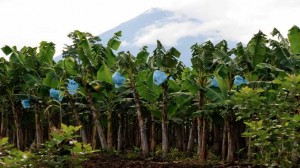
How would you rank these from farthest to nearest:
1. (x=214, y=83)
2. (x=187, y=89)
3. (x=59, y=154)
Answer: (x=187, y=89)
(x=214, y=83)
(x=59, y=154)

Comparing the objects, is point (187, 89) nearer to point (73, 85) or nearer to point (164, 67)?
point (164, 67)

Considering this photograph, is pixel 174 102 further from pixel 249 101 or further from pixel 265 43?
pixel 249 101

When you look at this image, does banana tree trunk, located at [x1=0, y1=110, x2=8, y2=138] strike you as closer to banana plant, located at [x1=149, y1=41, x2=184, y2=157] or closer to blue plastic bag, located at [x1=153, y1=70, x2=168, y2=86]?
banana plant, located at [x1=149, y1=41, x2=184, y2=157]

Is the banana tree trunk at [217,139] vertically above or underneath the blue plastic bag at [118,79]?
underneath

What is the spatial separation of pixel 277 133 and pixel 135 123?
49.1 ft

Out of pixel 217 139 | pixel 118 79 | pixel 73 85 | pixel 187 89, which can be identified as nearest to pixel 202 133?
pixel 187 89

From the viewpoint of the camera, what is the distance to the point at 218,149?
16.8m

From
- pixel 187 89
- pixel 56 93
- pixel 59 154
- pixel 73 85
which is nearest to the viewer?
pixel 59 154

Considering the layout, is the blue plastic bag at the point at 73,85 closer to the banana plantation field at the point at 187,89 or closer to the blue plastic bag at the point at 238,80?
the banana plantation field at the point at 187,89

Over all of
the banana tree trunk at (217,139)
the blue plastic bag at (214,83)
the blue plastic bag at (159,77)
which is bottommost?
the banana tree trunk at (217,139)

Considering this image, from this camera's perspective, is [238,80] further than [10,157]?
Yes

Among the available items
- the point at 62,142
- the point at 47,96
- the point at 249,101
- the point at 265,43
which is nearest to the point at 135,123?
the point at 47,96

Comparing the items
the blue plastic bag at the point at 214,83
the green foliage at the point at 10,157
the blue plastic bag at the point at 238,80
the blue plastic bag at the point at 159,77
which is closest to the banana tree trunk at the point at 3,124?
the blue plastic bag at the point at 159,77

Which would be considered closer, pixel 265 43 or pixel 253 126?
pixel 253 126
